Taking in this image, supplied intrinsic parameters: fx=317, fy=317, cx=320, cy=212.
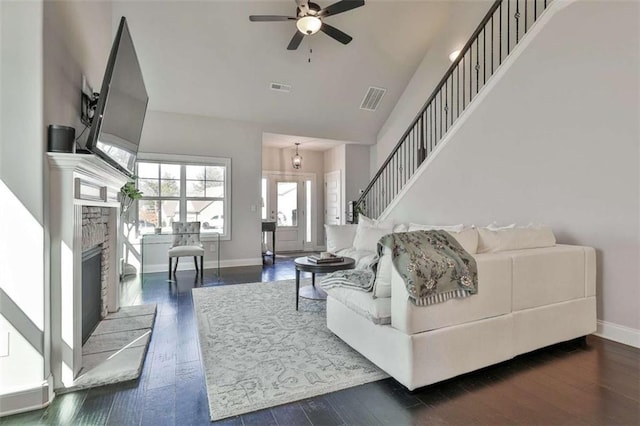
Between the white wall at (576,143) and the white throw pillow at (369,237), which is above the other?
the white wall at (576,143)

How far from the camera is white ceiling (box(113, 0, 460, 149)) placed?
14.8ft

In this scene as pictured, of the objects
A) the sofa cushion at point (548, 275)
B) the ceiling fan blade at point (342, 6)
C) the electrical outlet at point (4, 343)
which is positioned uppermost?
the ceiling fan blade at point (342, 6)

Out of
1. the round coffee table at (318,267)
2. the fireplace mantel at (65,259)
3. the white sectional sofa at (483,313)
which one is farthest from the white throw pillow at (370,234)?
the fireplace mantel at (65,259)

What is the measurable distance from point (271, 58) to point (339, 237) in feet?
10.4

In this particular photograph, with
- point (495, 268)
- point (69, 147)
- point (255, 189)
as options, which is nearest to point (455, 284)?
point (495, 268)

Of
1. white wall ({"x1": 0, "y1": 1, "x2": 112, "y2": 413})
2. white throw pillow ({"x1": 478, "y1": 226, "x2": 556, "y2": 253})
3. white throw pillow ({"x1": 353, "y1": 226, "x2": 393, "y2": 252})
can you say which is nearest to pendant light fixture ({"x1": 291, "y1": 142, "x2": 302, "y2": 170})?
white throw pillow ({"x1": 353, "y1": 226, "x2": 393, "y2": 252})

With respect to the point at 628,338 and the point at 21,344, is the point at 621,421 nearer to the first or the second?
the point at 628,338

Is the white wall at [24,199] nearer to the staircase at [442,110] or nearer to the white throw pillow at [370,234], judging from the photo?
the white throw pillow at [370,234]

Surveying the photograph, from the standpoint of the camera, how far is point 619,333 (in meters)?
2.71

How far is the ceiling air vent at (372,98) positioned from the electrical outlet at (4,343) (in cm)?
623

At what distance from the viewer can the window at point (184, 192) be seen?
5688mm

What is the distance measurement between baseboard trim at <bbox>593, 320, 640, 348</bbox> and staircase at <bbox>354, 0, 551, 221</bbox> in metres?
2.64

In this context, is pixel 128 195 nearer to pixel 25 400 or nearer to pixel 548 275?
pixel 25 400

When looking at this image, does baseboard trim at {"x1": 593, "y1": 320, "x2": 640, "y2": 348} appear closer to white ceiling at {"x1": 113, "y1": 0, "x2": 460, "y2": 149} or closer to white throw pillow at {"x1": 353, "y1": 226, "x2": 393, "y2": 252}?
white throw pillow at {"x1": 353, "y1": 226, "x2": 393, "y2": 252}
